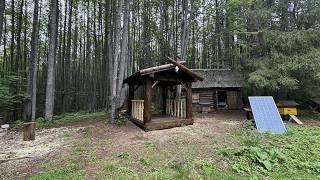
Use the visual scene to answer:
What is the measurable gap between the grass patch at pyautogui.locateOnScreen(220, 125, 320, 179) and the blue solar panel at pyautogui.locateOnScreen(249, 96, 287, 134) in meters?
0.90

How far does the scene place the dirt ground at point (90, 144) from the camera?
5449 mm

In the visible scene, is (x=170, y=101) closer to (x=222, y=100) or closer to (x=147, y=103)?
(x=147, y=103)

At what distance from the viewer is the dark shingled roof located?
15.6 m

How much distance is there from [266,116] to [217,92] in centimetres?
715

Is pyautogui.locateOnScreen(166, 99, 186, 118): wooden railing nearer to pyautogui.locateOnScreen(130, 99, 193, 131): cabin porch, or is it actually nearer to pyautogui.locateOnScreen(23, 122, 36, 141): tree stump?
pyautogui.locateOnScreen(130, 99, 193, 131): cabin porch

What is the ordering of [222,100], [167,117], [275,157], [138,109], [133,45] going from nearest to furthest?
[275,157] → [138,109] → [167,117] → [222,100] → [133,45]

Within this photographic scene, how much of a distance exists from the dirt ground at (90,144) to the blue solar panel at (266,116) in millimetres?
1105

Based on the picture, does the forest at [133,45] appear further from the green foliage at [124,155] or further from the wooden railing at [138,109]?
the green foliage at [124,155]

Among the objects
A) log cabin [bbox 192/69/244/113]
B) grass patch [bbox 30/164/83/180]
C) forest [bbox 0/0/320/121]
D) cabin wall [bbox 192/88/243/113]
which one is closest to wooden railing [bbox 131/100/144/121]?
forest [bbox 0/0/320/121]

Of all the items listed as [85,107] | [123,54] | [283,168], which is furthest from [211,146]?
[85,107]

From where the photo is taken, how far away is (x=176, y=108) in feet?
36.3

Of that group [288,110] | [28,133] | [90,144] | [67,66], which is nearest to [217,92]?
[288,110]

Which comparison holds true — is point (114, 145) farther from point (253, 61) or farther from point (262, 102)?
point (253, 61)

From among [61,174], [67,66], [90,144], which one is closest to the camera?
[61,174]
